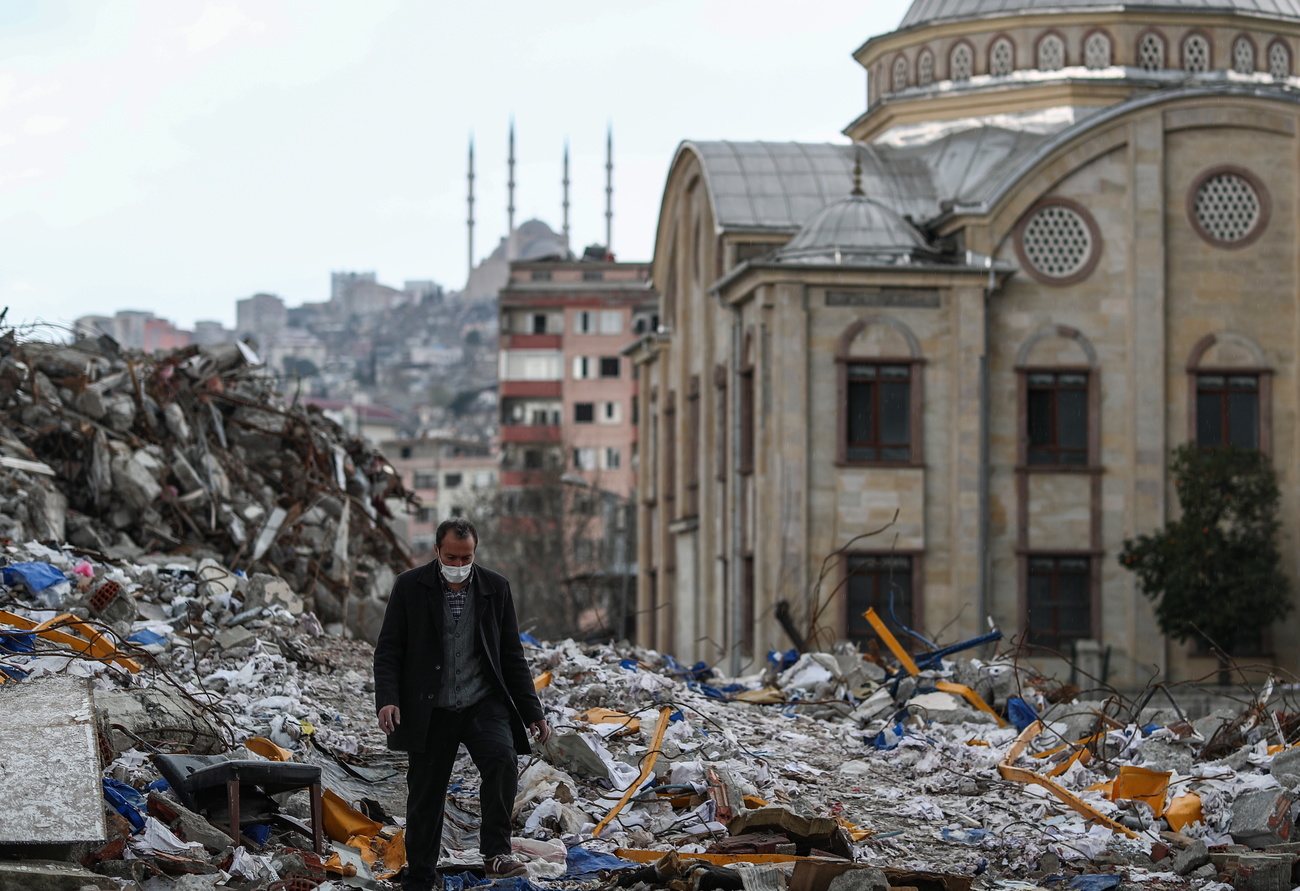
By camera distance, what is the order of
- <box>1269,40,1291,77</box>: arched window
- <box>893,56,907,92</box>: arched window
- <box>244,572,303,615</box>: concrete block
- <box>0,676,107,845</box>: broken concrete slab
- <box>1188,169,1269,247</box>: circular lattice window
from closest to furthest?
<box>0,676,107,845</box>: broken concrete slab < <box>244,572,303,615</box>: concrete block < <box>1188,169,1269,247</box>: circular lattice window < <box>1269,40,1291,77</box>: arched window < <box>893,56,907,92</box>: arched window

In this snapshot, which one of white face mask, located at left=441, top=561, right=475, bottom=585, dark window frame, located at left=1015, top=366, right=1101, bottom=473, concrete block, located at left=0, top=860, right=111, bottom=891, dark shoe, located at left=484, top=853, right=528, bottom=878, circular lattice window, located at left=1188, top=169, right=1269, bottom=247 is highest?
circular lattice window, located at left=1188, top=169, right=1269, bottom=247

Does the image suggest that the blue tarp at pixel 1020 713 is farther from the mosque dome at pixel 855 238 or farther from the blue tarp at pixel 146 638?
the mosque dome at pixel 855 238

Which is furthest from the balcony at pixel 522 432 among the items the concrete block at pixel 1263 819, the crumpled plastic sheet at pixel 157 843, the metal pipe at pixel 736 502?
the crumpled plastic sheet at pixel 157 843

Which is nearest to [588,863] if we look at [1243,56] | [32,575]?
[32,575]

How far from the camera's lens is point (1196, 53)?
3484 cm

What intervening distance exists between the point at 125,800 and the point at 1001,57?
96.9ft

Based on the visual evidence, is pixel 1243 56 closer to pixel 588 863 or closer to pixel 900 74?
pixel 900 74

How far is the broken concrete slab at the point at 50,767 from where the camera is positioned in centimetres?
776

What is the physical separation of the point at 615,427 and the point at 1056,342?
160ft

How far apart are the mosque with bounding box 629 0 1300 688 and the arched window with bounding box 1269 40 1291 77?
2841 mm

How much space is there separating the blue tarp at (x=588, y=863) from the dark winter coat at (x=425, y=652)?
83 cm

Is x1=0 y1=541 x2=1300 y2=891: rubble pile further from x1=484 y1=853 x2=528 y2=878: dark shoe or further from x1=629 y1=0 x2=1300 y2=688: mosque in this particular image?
x1=629 y1=0 x2=1300 y2=688: mosque

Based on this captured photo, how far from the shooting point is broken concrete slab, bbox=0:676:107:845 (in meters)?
7.76

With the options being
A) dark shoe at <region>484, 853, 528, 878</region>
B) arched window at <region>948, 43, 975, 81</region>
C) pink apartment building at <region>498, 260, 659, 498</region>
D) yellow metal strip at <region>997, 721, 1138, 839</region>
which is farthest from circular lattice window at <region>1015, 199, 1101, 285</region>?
pink apartment building at <region>498, 260, 659, 498</region>
